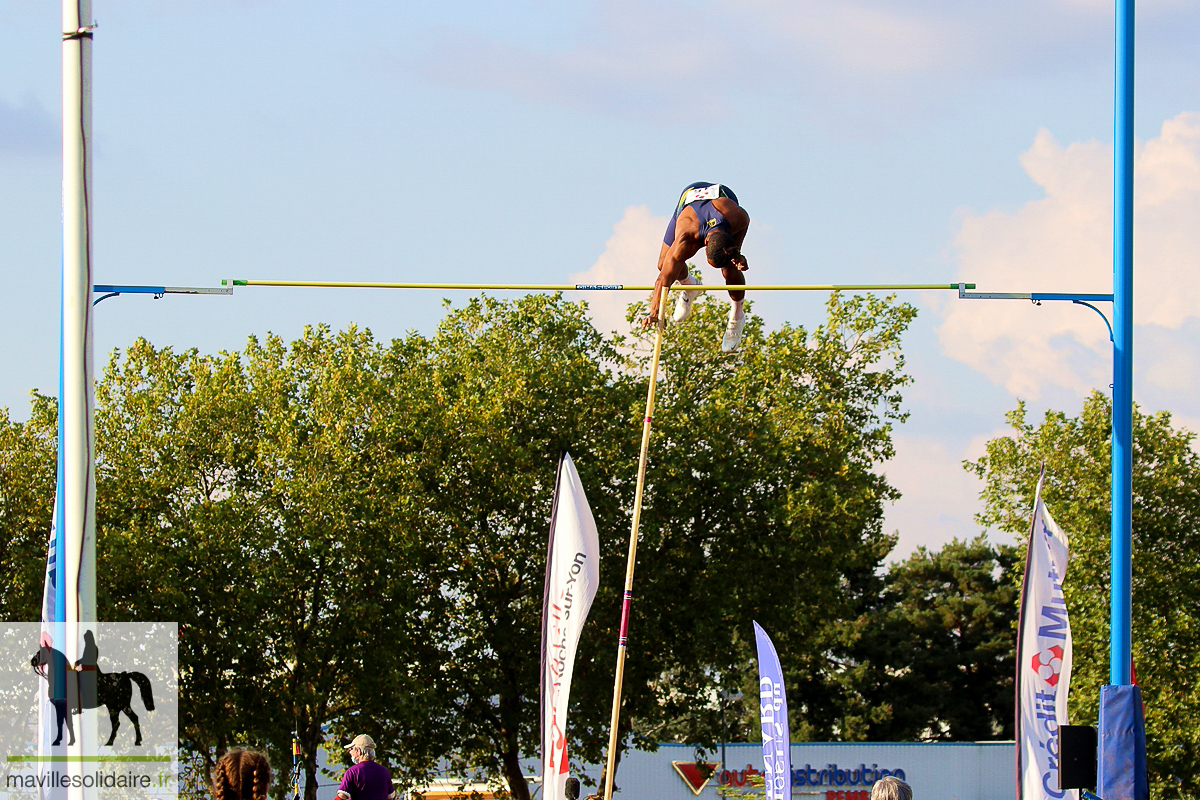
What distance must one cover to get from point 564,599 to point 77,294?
6.34 meters

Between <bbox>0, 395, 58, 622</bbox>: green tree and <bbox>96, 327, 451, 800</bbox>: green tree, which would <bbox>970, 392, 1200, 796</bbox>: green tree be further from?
<bbox>0, 395, 58, 622</bbox>: green tree

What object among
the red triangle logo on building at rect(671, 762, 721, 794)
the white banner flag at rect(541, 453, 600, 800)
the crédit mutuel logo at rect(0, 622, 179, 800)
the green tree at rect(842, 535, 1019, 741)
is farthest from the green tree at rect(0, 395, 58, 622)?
the green tree at rect(842, 535, 1019, 741)

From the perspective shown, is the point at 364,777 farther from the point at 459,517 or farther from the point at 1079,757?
the point at 459,517

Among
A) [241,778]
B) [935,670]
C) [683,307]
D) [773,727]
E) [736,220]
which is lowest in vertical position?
[935,670]

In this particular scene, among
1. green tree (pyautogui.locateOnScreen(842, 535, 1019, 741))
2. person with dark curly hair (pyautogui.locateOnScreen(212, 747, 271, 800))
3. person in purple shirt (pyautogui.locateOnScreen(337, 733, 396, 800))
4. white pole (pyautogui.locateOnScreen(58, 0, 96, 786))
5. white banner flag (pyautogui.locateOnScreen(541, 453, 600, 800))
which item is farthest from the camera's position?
green tree (pyautogui.locateOnScreen(842, 535, 1019, 741))

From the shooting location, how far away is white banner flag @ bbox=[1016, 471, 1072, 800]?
11492 millimetres

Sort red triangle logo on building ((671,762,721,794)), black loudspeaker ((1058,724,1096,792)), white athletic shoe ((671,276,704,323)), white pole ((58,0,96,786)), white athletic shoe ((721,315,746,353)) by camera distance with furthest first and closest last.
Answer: red triangle logo on building ((671,762,721,794))
white athletic shoe ((721,315,746,353))
white athletic shoe ((671,276,704,323))
black loudspeaker ((1058,724,1096,792))
white pole ((58,0,96,786))

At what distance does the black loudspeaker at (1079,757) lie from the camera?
372 inches

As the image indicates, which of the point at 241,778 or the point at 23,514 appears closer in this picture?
the point at 241,778

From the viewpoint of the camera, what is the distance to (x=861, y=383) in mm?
29016

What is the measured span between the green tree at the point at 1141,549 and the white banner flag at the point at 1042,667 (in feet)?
50.2

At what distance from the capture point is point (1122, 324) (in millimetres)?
10359

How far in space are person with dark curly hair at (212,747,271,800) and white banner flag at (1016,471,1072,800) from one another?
26.3 feet

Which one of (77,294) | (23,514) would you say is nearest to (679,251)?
(77,294)
